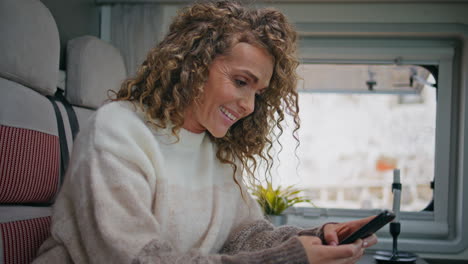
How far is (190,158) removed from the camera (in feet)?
4.34

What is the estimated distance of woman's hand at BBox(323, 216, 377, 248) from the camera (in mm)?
1168

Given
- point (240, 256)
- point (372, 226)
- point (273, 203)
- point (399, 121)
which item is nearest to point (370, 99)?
point (399, 121)

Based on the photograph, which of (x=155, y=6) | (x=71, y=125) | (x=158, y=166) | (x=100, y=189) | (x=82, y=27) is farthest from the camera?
(x=155, y=6)

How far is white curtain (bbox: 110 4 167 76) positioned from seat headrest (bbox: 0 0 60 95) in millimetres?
1092

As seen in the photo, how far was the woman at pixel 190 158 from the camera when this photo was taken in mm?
1029

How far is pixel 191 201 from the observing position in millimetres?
1278

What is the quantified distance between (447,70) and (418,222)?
2.74 ft

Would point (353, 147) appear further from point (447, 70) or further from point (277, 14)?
point (277, 14)

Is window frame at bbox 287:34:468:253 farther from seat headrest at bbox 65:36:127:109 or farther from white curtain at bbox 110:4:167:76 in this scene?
seat headrest at bbox 65:36:127:109

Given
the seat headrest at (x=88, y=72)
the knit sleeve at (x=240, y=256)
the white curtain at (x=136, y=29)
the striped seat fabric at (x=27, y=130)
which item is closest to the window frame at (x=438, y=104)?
→ the white curtain at (x=136, y=29)

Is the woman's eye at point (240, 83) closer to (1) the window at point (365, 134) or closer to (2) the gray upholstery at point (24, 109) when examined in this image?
(2) the gray upholstery at point (24, 109)

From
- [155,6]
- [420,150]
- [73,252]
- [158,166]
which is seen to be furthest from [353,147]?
[73,252]

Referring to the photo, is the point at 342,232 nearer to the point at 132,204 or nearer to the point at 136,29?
the point at 132,204

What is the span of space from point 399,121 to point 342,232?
1.71 meters
